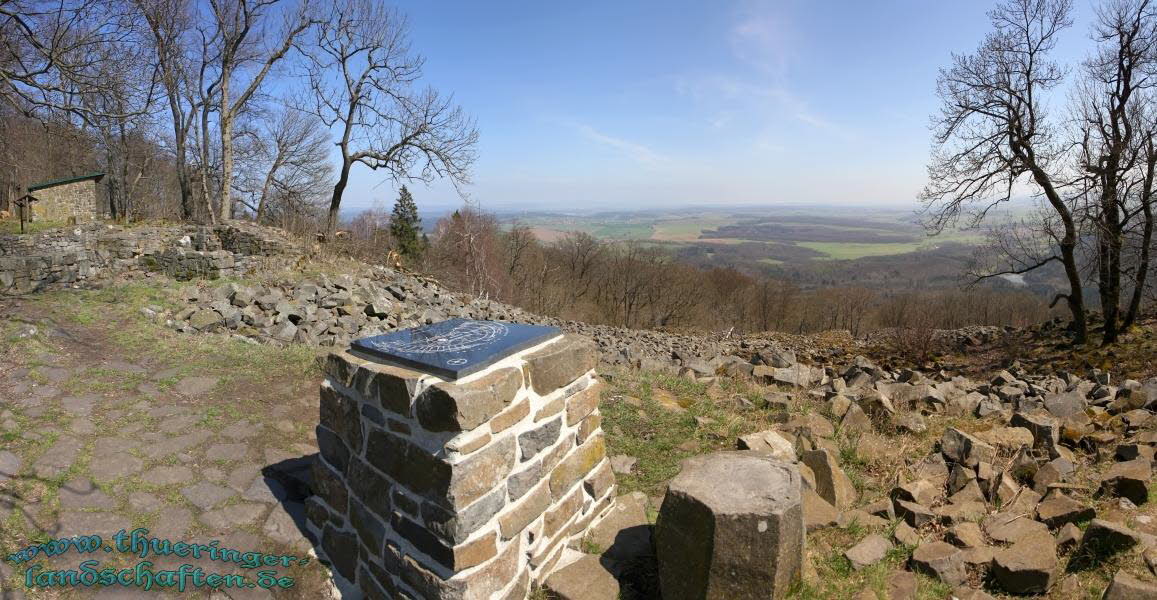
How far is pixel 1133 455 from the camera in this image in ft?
14.5

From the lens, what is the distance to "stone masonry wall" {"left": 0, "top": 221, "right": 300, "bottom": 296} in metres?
8.76

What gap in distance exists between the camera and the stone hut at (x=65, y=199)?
17.2 metres

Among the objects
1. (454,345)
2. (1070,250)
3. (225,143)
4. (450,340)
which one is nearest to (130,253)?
(225,143)

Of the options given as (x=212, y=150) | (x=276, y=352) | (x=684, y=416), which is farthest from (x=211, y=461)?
(x=212, y=150)

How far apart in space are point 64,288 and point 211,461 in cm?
752

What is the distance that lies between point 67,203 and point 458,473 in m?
22.9

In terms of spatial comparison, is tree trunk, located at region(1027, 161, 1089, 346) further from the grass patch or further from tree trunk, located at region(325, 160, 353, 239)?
tree trunk, located at region(325, 160, 353, 239)

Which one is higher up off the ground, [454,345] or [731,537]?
[454,345]

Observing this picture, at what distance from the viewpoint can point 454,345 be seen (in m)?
3.29

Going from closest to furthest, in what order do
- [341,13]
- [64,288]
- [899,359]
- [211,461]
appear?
[211,461], [64,288], [899,359], [341,13]

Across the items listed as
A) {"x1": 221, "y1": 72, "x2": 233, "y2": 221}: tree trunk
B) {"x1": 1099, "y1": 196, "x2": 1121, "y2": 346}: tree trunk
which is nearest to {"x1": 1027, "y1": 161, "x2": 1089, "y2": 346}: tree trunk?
{"x1": 1099, "y1": 196, "x2": 1121, "y2": 346}: tree trunk

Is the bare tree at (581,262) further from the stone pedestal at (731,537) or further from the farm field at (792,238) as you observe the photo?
the stone pedestal at (731,537)

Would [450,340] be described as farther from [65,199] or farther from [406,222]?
[406,222]

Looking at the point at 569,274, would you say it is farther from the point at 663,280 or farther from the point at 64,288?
the point at 64,288
